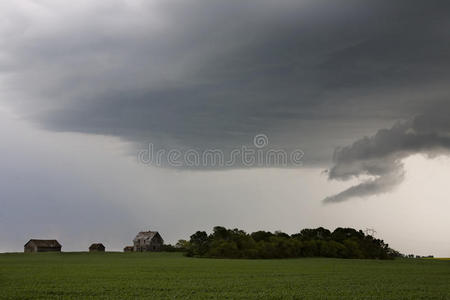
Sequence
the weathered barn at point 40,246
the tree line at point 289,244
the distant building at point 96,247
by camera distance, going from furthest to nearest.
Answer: the distant building at point 96,247 < the weathered barn at point 40,246 < the tree line at point 289,244

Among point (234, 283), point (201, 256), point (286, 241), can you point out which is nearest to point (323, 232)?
point (286, 241)

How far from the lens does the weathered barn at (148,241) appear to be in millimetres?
161750

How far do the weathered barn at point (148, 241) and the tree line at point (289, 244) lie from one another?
1732 inches

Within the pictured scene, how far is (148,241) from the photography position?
162250mm

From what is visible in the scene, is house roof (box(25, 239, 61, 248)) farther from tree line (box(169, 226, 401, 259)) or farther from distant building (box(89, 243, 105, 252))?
tree line (box(169, 226, 401, 259))

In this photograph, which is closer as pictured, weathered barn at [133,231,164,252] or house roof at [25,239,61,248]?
house roof at [25,239,61,248]

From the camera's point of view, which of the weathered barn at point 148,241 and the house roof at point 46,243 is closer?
the house roof at point 46,243

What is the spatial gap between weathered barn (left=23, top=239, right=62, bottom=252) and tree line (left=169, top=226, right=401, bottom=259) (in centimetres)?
5627

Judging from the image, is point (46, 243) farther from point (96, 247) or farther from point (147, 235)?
point (147, 235)

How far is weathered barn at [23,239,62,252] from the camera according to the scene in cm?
15188

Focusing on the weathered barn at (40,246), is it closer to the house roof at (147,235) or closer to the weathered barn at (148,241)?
the weathered barn at (148,241)

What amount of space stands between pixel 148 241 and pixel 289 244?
6775 centimetres

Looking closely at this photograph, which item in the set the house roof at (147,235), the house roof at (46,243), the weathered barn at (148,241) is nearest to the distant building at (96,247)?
the weathered barn at (148,241)

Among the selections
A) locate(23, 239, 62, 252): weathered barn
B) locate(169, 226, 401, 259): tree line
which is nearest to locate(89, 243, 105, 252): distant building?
locate(23, 239, 62, 252): weathered barn
